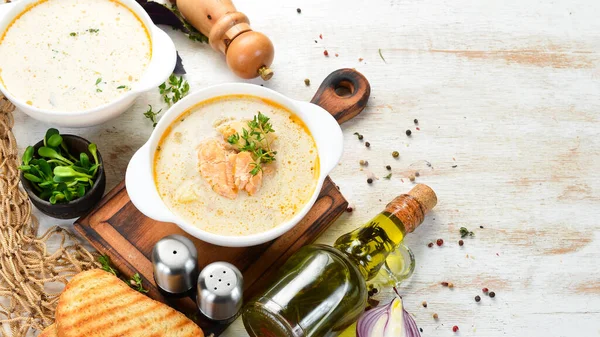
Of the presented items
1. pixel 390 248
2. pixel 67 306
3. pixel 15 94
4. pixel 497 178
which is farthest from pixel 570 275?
pixel 15 94

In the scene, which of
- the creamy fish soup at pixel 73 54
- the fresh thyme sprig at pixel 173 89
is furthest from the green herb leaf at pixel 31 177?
the fresh thyme sprig at pixel 173 89

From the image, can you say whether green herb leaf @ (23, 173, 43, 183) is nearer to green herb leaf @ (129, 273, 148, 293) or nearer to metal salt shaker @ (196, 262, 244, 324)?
green herb leaf @ (129, 273, 148, 293)

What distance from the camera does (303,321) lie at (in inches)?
107

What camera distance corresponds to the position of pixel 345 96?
3.33 metres

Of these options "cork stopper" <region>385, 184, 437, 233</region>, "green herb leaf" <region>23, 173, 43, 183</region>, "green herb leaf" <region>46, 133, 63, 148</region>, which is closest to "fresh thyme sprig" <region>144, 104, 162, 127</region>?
"green herb leaf" <region>46, 133, 63, 148</region>

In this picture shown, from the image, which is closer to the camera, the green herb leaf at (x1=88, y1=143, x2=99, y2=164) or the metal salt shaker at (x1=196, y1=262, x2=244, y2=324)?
the metal salt shaker at (x1=196, y1=262, x2=244, y2=324)

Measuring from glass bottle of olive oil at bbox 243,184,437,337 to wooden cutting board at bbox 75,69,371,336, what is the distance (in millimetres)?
88

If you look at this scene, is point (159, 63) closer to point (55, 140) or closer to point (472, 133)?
point (55, 140)

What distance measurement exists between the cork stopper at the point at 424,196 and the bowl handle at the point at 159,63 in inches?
41.2

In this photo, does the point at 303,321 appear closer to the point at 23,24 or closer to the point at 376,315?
the point at 376,315

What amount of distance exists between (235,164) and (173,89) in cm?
59

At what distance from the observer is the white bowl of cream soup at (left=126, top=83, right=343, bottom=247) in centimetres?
272

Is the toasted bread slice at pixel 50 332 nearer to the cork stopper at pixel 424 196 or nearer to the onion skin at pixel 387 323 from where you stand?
the onion skin at pixel 387 323

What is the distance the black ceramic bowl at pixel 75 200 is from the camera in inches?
110
